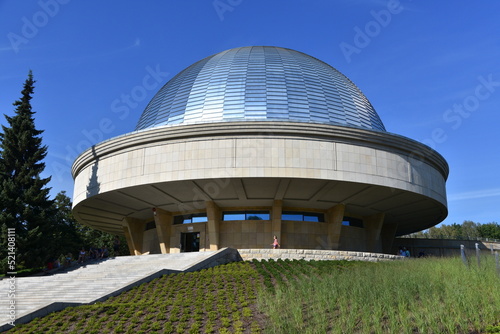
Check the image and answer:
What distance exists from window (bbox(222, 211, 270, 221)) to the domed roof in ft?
20.4

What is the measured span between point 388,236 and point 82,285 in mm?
26739

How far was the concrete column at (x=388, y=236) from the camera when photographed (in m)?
36.4

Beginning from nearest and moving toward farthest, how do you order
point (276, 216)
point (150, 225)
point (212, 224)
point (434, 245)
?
point (276, 216) → point (212, 224) → point (150, 225) → point (434, 245)

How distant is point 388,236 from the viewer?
36.7 metres

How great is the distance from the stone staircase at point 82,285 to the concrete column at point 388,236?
18395 millimetres

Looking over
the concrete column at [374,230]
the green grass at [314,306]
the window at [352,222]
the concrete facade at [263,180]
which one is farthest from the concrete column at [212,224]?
the green grass at [314,306]

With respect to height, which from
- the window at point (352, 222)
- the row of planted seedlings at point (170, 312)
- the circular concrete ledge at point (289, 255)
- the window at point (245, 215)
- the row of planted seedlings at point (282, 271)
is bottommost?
the row of planted seedlings at point (170, 312)

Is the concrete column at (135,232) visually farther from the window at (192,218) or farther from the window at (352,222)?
the window at (352,222)

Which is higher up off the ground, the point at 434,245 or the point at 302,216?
the point at 302,216

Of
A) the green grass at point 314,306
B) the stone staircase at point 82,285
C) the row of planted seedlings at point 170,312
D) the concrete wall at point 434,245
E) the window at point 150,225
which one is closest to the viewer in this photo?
the green grass at point 314,306

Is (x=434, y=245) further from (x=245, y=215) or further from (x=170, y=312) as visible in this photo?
(x=170, y=312)

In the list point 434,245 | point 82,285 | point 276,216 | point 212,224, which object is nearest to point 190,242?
point 212,224

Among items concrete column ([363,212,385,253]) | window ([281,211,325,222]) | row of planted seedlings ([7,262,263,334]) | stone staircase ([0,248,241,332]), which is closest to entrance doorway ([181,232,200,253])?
window ([281,211,325,222])

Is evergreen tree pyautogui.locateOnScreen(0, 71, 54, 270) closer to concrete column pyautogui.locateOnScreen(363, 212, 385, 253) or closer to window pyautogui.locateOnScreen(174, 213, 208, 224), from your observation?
window pyautogui.locateOnScreen(174, 213, 208, 224)
